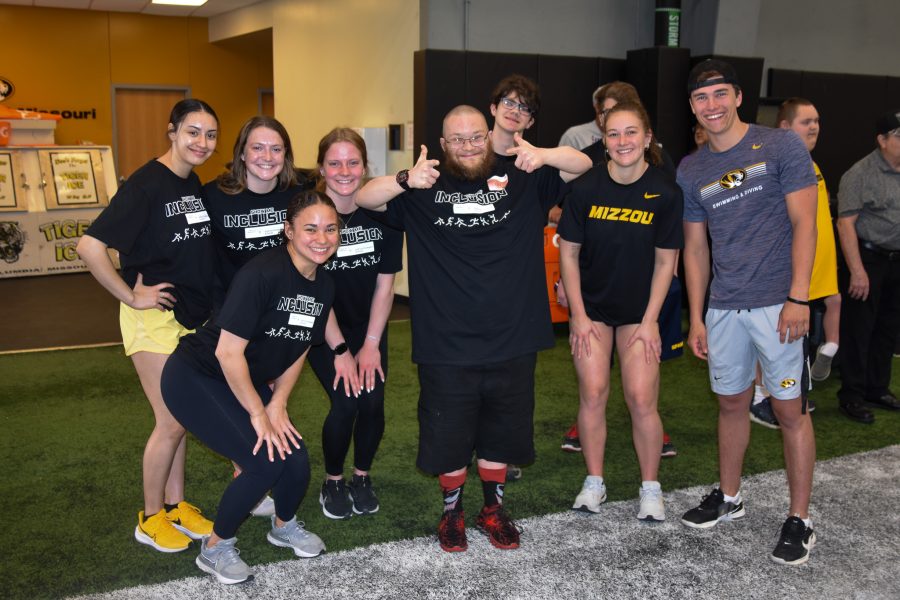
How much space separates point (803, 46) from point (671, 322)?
6625 millimetres

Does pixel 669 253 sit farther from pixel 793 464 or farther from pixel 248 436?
pixel 248 436

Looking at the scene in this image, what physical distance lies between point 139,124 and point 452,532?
12399mm

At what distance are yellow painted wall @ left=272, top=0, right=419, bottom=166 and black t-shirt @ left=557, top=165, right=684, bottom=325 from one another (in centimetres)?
500

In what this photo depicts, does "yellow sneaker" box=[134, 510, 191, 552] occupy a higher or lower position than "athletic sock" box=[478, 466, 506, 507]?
lower

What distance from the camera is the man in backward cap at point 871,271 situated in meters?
4.67

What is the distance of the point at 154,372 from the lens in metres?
3.14

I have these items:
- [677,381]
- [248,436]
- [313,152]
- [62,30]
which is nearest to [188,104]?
[248,436]

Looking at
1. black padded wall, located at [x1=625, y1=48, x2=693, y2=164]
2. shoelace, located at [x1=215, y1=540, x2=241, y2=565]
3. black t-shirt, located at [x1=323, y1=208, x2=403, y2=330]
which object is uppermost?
black padded wall, located at [x1=625, y1=48, x2=693, y2=164]

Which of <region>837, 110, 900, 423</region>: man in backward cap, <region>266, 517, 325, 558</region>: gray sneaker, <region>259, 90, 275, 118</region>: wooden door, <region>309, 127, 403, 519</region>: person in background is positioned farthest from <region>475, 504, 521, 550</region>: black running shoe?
<region>259, 90, 275, 118</region>: wooden door

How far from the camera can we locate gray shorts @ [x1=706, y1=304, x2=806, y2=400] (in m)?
3.10

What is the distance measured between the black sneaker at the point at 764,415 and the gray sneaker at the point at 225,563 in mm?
3040

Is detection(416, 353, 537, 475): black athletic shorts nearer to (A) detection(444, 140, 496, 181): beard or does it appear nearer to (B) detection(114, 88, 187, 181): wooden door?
(A) detection(444, 140, 496, 181): beard

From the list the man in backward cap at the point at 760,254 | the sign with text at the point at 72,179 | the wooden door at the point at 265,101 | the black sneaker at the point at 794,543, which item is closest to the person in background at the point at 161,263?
the man in backward cap at the point at 760,254

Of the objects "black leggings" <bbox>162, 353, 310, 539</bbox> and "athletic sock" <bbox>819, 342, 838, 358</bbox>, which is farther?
"athletic sock" <bbox>819, 342, 838, 358</bbox>
